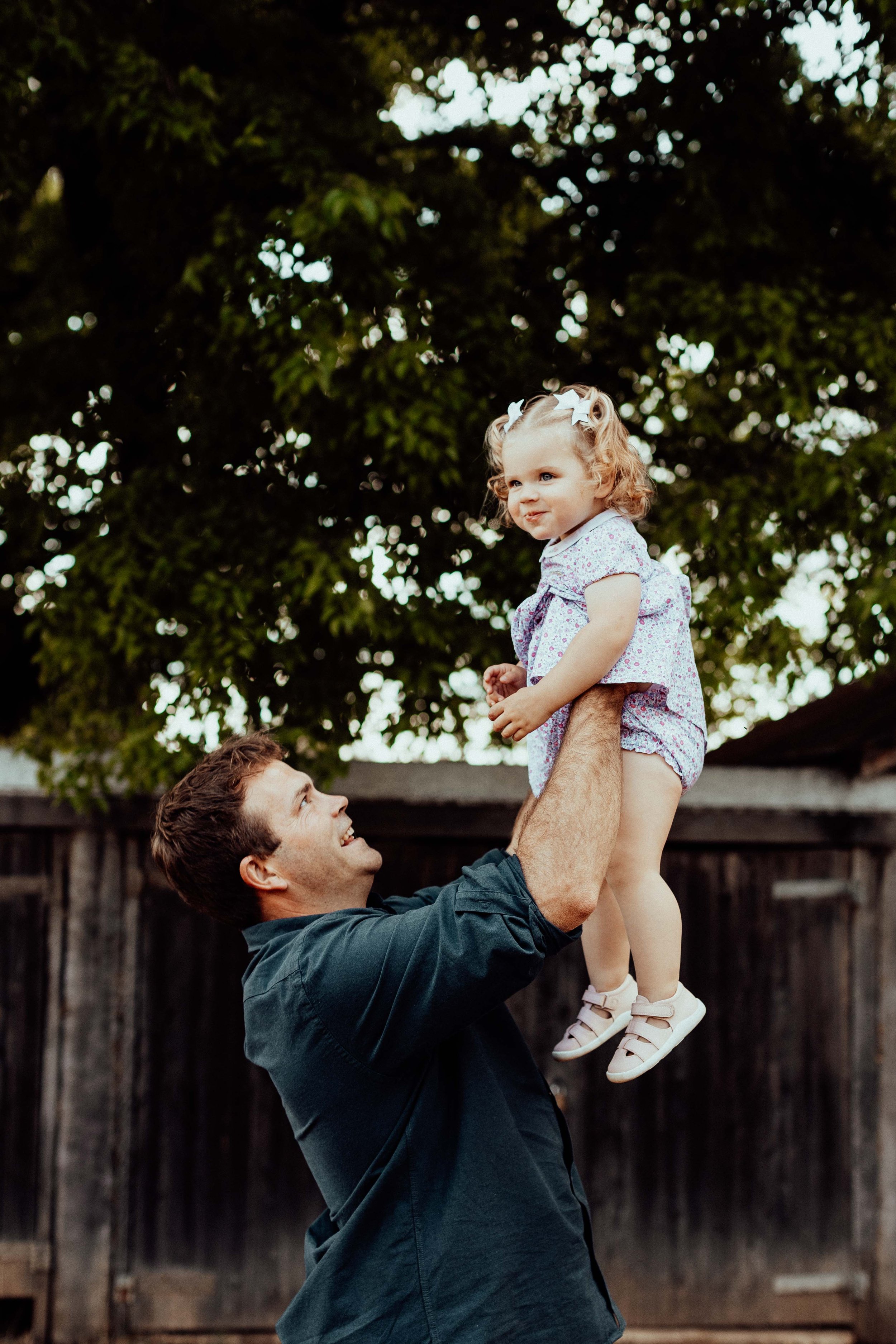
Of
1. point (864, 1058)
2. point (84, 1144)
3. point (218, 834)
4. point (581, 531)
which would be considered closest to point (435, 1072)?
point (218, 834)

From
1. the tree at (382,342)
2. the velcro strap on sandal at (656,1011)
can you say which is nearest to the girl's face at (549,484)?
the velcro strap on sandal at (656,1011)

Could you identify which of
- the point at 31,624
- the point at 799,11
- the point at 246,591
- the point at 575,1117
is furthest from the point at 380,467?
the point at 575,1117

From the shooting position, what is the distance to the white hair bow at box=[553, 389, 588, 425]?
1.67 m

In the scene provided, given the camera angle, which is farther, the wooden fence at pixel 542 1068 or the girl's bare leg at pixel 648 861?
the wooden fence at pixel 542 1068

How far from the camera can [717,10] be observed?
441 cm

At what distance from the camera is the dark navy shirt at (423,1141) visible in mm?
1509

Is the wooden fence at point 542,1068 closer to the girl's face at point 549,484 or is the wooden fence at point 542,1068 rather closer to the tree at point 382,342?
the tree at point 382,342

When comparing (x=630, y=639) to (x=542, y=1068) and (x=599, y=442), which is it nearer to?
(x=599, y=442)

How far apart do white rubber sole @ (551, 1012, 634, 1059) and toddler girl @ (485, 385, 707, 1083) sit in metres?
0.09

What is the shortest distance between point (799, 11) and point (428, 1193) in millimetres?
4782

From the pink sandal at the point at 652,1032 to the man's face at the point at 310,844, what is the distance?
45cm

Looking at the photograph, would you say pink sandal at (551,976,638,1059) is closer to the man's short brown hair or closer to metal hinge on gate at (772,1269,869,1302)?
the man's short brown hair

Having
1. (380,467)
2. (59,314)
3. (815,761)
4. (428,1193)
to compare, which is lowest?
(428,1193)

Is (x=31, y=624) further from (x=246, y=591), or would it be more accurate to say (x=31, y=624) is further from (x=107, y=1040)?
(x=107, y=1040)
